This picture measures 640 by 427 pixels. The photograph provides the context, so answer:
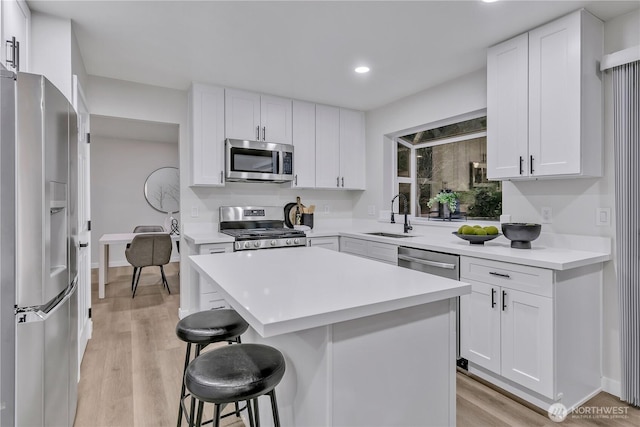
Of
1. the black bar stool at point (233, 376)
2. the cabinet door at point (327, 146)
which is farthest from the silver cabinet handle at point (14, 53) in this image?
the cabinet door at point (327, 146)

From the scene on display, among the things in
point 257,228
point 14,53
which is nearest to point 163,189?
point 257,228

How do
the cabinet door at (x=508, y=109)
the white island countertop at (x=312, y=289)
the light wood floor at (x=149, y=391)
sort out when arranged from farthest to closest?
1. the cabinet door at (x=508, y=109)
2. the light wood floor at (x=149, y=391)
3. the white island countertop at (x=312, y=289)

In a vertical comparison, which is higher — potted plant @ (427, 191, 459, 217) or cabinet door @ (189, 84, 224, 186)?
cabinet door @ (189, 84, 224, 186)

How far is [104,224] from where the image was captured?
6.37 meters

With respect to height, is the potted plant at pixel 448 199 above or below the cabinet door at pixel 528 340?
above

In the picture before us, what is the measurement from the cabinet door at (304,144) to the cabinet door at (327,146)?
A: 0.22ft

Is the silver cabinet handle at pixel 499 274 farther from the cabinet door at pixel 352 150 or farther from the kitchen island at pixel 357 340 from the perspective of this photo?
the cabinet door at pixel 352 150

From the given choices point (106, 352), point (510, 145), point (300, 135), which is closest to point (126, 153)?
point (300, 135)

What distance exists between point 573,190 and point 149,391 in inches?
127

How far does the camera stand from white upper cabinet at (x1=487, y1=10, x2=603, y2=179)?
215 cm

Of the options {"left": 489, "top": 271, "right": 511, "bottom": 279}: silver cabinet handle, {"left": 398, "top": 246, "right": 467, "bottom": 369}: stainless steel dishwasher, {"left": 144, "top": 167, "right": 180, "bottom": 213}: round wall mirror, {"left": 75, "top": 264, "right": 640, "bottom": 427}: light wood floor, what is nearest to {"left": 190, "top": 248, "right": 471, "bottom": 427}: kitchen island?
{"left": 75, "top": 264, "right": 640, "bottom": 427}: light wood floor

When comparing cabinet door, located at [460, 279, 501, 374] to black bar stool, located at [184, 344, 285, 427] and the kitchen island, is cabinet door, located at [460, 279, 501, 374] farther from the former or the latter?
black bar stool, located at [184, 344, 285, 427]

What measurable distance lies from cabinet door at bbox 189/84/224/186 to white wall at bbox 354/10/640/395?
2.09 meters

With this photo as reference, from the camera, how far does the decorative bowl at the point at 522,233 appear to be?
2.35m
